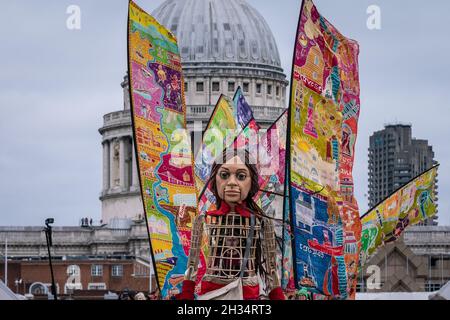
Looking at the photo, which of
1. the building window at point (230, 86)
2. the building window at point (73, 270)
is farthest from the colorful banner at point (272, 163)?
the building window at point (230, 86)

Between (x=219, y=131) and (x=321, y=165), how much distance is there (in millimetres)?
10134

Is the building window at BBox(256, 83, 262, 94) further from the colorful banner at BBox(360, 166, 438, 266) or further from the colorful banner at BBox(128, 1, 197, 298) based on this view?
the colorful banner at BBox(128, 1, 197, 298)

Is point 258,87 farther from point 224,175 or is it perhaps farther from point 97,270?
point 224,175

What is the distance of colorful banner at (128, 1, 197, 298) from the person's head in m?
16.3

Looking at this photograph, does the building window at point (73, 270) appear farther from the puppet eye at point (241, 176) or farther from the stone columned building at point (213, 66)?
the puppet eye at point (241, 176)

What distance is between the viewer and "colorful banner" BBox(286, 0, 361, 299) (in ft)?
149

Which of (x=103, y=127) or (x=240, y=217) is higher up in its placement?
(x=103, y=127)

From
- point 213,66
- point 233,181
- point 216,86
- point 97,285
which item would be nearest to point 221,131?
point 233,181
